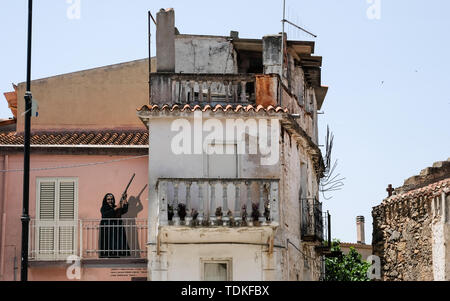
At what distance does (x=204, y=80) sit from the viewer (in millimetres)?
26859

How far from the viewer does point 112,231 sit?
2725 cm

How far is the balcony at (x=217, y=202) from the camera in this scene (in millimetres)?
24938

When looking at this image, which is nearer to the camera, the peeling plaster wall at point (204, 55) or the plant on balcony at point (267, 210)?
the plant on balcony at point (267, 210)

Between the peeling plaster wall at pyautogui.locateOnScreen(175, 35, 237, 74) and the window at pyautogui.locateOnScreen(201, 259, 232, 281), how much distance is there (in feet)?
21.0

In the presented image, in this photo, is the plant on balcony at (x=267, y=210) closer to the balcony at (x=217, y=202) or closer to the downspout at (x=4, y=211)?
the balcony at (x=217, y=202)

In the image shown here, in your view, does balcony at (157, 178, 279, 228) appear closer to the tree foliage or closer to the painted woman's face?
the painted woman's face

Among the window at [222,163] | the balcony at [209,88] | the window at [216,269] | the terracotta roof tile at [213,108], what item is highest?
the balcony at [209,88]

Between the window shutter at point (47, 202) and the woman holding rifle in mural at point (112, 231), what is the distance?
121 centimetres

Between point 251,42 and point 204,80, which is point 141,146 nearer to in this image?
point 204,80

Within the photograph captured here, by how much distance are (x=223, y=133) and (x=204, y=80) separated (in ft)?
4.91

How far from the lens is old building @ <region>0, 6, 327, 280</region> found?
25391mm

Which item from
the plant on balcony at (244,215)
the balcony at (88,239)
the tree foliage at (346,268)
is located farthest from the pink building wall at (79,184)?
the tree foliage at (346,268)

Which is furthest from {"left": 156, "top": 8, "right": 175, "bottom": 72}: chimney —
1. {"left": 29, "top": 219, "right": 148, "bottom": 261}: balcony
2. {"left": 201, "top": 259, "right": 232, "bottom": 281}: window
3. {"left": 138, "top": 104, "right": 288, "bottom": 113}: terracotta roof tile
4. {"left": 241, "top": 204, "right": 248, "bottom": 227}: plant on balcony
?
{"left": 201, "top": 259, "right": 232, "bottom": 281}: window
